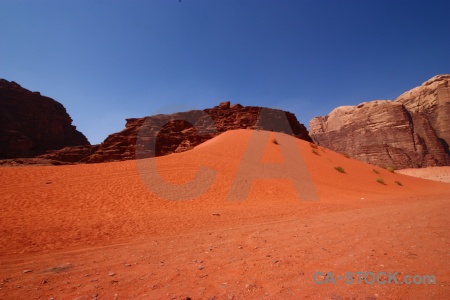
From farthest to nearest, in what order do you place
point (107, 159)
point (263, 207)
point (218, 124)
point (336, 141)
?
point (336, 141) → point (218, 124) → point (107, 159) → point (263, 207)

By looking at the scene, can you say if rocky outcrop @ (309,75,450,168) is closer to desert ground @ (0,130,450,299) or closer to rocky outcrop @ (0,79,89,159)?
desert ground @ (0,130,450,299)

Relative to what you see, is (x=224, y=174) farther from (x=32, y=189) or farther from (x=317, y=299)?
(x=317, y=299)

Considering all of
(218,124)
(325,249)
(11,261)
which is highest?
(218,124)

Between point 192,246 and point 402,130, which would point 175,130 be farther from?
point 402,130

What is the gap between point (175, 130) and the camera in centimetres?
4238

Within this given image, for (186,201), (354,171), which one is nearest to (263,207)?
(186,201)

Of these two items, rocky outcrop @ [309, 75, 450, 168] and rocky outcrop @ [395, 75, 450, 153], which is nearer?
rocky outcrop @ [309, 75, 450, 168]

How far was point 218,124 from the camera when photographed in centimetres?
4194

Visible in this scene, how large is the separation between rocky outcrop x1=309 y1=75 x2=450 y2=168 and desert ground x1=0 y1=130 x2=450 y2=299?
64.4 meters

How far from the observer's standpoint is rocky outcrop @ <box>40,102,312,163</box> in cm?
3622

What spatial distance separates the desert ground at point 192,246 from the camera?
10.5ft

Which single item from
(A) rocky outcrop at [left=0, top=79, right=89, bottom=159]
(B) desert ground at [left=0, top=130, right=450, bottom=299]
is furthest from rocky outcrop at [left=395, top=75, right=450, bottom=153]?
(A) rocky outcrop at [left=0, top=79, right=89, bottom=159]

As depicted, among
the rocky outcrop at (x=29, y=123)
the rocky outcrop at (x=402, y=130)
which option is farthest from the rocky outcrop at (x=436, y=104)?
the rocky outcrop at (x=29, y=123)

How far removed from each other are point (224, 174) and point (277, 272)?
12.8 metres
